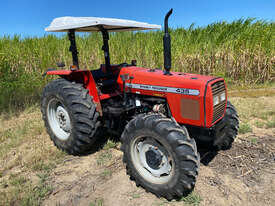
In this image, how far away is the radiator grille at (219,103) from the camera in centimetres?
249

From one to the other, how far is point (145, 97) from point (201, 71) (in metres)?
5.76

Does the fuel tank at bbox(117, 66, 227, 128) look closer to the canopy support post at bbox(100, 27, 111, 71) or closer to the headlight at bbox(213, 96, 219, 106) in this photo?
the headlight at bbox(213, 96, 219, 106)

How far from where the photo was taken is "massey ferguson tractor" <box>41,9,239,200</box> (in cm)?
228

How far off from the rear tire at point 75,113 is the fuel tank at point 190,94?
2.63 feet

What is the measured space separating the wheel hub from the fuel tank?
0.48 metres

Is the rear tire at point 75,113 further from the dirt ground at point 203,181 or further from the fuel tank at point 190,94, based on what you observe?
the fuel tank at point 190,94

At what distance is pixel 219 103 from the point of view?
2.61m

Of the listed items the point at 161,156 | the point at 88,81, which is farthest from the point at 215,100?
the point at 88,81

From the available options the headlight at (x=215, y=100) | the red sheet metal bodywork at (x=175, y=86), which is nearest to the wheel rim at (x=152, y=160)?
the red sheet metal bodywork at (x=175, y=86)

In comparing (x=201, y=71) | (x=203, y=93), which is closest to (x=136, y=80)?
(x=203, y=93)

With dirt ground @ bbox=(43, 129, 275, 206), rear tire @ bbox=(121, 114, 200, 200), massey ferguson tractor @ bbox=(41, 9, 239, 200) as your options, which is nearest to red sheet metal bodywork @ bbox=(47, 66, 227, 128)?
massey ferguson tractor @ bbox=(41, 9, 239, 200)

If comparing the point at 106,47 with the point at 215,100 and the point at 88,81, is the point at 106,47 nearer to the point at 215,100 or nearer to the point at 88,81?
the point at 88,81

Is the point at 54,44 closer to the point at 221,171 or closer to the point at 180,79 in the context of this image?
the point at 180,79

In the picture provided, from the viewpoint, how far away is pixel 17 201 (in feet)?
8.14
